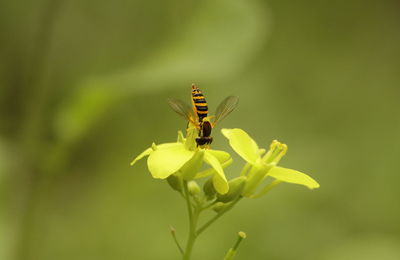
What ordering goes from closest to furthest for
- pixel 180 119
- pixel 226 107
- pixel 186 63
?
pixel 226 107 → pixel 186 63 → pixel 180 119

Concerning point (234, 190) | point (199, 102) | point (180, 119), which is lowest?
point (180, 119)

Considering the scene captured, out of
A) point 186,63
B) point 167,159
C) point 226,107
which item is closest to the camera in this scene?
point 167,159

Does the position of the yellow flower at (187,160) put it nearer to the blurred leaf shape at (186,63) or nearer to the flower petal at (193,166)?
the flower petal at (193,166)

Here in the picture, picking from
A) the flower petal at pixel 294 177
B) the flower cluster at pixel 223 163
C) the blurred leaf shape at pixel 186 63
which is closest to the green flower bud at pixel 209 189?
the flower cluster at pixel 223 163

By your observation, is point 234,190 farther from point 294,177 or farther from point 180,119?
point 180,119

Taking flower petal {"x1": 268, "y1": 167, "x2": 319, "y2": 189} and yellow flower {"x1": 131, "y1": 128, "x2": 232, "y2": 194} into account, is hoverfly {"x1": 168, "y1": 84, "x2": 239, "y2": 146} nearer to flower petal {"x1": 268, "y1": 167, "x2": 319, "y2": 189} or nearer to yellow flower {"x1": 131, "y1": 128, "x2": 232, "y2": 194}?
yellow flower {"x1": 131, "y1": 128, "x2": 232, "y2": 194}

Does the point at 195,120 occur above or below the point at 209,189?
above

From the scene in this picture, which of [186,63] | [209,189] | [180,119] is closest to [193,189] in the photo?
[209,189]

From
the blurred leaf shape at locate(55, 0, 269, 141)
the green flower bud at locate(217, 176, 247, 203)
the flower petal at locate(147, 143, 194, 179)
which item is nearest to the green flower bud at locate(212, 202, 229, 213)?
the green flower bud at locate(217, 176, 247, 203)

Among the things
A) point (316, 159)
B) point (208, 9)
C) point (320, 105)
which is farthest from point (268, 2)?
point (208, 9)
